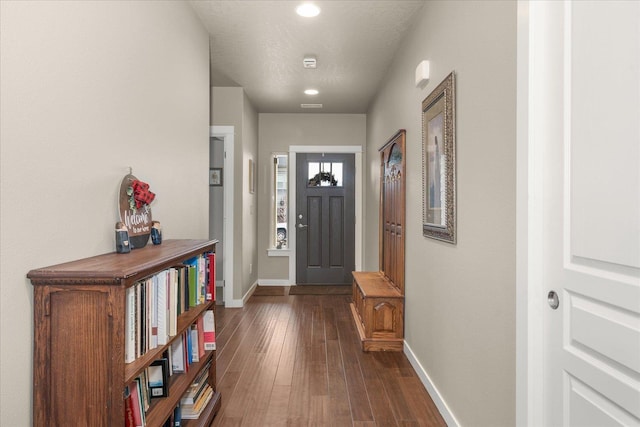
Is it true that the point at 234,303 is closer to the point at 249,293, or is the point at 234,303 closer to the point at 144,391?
the point at 249,293

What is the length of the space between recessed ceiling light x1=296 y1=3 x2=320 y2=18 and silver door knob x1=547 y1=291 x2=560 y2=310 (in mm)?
2391

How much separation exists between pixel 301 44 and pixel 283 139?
8.49 feet

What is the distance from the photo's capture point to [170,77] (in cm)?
239

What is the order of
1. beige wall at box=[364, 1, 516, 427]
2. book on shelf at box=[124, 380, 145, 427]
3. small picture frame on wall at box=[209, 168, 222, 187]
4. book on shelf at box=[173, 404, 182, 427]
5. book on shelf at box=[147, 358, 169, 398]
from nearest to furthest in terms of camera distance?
book on shelf at box=[124, 380, 145, 427]
beige wall at box=[364, 1, 516, 427]
book on shelf at box=[147, 358, 169, 398]
book on shelf at box=[173, 404, 182, 427]
small picture frame on wall at box=[209, 168, 222, 187]

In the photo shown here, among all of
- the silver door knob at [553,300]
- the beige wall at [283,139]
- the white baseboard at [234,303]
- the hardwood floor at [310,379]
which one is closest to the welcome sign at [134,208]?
the hardwood floor at [310,379]

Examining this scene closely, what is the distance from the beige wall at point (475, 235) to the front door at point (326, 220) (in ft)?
10.4

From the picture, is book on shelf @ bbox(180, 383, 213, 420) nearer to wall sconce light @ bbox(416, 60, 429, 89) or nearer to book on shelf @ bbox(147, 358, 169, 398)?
book on shelf @ bbox(147, 358, 169, 398)

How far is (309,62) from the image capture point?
376 centimetres

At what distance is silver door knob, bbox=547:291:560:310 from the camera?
1.29m

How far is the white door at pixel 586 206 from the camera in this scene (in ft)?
3.32

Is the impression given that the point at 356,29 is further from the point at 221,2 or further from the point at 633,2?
the point at 633,2

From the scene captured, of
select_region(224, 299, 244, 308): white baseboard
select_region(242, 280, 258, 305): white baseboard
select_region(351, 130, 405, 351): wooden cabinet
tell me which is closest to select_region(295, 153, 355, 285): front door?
select_region(242, 280, 258, 305): white baseboard

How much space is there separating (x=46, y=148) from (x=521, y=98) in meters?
1.62

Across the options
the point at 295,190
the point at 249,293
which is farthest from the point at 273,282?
the point at 295,190
